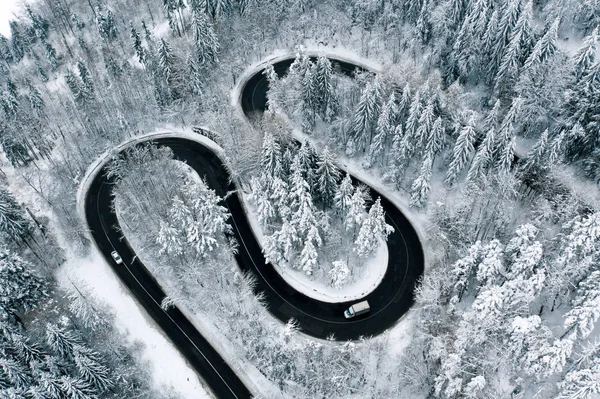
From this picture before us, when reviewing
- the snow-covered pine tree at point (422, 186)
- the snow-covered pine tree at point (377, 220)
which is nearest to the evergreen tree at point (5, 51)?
the snow-covered pine tree at point (377, 220)

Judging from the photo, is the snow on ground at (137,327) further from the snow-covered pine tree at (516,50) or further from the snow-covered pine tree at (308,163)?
the snow-covered pine tree at (516,50)

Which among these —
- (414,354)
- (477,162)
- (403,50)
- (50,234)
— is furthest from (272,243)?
(403,50)

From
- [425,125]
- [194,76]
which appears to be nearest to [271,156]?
[425,125]

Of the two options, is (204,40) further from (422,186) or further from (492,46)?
(492,46)

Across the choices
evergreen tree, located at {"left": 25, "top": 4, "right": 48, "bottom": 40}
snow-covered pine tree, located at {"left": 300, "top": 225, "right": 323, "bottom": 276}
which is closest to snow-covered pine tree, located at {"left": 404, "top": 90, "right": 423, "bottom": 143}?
snow-covered pine tree, located at {"left": 300, "top": 225, "right": 323, "bottom": 276}

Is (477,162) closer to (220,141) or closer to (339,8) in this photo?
(220,141)

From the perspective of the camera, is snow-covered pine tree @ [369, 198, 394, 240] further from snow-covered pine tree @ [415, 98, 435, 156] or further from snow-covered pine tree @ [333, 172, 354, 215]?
snow-covered pine tree @ [415, 98, 435, 156]

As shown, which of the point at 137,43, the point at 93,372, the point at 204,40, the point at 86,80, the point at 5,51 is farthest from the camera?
the point at 5,51
